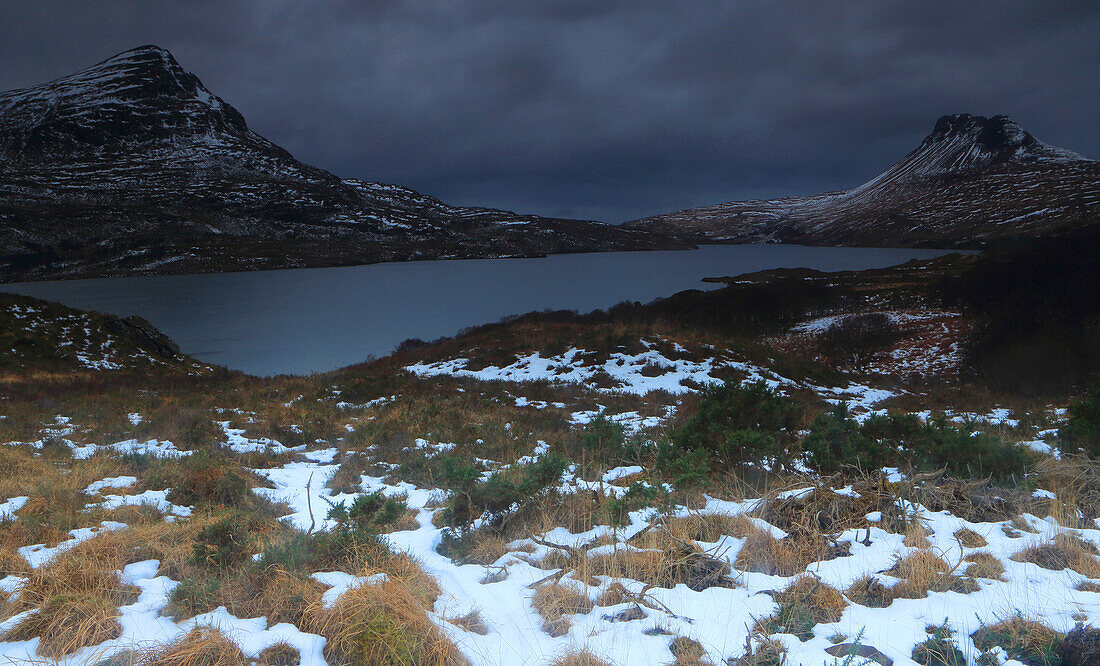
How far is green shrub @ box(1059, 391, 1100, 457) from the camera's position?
6.31 metres

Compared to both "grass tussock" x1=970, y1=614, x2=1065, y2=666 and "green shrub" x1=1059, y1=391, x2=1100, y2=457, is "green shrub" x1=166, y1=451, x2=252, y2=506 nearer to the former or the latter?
"grass tussock" x1=970, y1=614, x2=1065, y2=666

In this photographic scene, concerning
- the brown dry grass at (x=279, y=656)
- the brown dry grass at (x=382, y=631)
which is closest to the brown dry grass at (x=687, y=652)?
the brown dry grass at (x=382, y=631)

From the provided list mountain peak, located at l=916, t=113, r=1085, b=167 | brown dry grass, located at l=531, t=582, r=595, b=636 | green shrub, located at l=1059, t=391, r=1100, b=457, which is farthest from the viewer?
mountain peak, located at l=916, t=113, r=1085, b=167

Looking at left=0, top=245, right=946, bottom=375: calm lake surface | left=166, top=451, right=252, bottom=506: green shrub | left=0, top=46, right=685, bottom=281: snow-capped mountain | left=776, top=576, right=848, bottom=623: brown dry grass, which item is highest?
left=0, top=46, right=685, bottom=281: snow-capped mountain

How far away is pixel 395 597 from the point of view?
3145mm

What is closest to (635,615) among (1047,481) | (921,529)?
(921,529)

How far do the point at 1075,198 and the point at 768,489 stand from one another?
133991mm

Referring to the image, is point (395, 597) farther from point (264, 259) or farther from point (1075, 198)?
point (1075, 198)

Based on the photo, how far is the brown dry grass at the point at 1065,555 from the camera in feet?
11.3

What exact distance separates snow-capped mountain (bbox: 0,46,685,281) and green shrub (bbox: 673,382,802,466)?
11267 cm

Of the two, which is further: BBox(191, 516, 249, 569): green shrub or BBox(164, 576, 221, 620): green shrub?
BBox(191, 516, 249, 569): green shrub

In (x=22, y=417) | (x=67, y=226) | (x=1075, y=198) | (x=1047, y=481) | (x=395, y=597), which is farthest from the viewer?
(x=67, y=226)

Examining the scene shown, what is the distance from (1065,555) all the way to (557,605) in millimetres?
3385

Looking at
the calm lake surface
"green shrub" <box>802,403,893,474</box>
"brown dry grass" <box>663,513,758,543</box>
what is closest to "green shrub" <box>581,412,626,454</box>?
"green shrub" <box>802,403,893,474</box>
